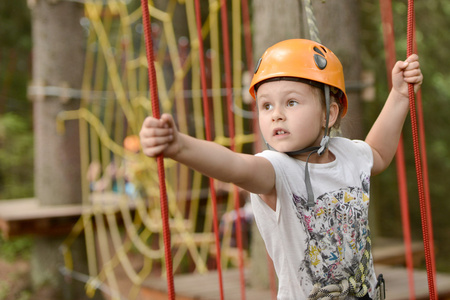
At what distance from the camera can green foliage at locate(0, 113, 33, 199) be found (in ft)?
26.1

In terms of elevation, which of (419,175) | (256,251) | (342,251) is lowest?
(256,251)

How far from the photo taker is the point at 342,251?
1008mm

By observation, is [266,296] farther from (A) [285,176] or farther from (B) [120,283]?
→ (B) [120,283]

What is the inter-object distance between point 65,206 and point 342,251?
3180 mm

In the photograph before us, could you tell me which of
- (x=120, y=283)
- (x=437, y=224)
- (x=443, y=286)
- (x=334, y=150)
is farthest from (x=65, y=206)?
(x=437, y=224)

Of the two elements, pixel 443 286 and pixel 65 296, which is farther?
pixel 65 296

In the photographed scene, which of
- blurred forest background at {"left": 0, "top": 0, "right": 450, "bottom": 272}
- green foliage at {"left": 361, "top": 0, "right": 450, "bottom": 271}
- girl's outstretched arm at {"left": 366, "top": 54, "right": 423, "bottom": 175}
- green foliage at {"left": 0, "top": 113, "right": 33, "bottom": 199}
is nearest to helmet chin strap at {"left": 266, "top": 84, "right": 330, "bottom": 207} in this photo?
girl's outstretched arm at {"left": 366, "top": 54, "right": 423, "bottom": 175}

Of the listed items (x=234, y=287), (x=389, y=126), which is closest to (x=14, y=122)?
(x=234, y=287)

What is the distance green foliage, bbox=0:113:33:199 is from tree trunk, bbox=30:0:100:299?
4.32 meters

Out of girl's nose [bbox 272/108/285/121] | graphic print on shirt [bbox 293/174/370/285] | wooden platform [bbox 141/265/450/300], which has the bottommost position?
wooden platform [bbox 141/265/450/300]

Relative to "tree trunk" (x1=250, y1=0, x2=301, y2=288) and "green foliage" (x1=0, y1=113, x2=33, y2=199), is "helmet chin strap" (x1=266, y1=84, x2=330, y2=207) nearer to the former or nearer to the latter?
"tree trunk" (x1=250, y1=0, x2=301, y2=288)

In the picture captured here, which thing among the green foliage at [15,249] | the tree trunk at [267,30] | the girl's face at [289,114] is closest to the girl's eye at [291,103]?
the girl's face at [289,114]

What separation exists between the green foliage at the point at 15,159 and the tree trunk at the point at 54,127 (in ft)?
14.2

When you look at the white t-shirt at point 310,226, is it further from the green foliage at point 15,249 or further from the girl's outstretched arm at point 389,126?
the green foliage at point 15,249
